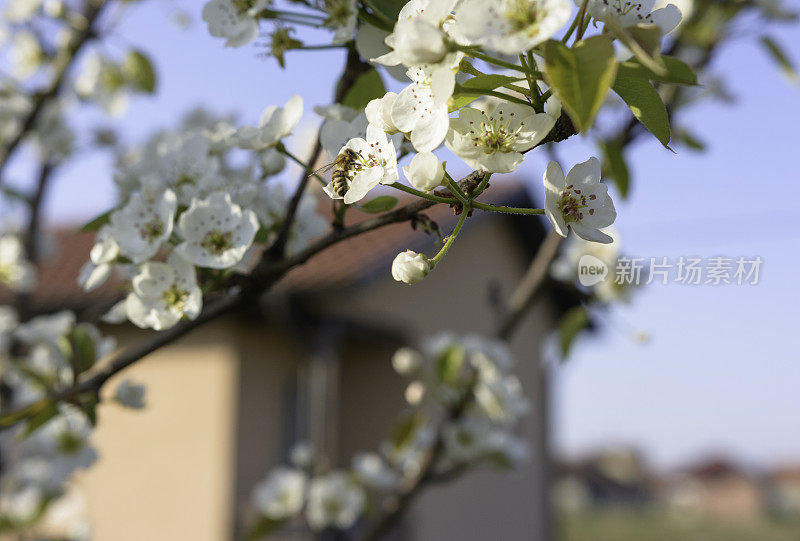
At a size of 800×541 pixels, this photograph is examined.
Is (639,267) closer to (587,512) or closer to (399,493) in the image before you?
(399,493)

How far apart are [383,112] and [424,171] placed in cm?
7

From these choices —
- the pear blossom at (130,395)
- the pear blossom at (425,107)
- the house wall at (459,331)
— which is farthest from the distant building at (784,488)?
the pear blossom at (425,107)

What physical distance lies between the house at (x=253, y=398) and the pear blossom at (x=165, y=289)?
4.08 metres

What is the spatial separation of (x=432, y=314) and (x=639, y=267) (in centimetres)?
655

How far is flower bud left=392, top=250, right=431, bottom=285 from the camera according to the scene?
757 mm

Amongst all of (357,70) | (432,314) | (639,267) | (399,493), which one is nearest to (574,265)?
(399,493)

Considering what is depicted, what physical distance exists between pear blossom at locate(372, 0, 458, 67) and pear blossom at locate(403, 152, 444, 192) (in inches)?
3.4

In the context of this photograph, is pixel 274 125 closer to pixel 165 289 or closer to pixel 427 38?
pixel 165 289

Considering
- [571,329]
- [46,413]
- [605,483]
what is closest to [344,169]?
[46,413]

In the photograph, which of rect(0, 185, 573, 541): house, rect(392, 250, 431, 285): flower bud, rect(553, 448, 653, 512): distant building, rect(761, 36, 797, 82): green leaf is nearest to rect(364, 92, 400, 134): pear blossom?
rect(392, 250, 431, 285): flower bud

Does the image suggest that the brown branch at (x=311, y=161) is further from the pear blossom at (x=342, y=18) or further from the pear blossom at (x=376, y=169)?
the pear blossom at (x=376, y=169)

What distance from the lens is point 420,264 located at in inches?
30.0

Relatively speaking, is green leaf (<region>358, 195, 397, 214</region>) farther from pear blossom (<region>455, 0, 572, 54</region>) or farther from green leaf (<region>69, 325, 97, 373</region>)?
green leaf (<region>69, 325, 97, 373</region>)

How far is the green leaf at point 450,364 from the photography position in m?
2.01
